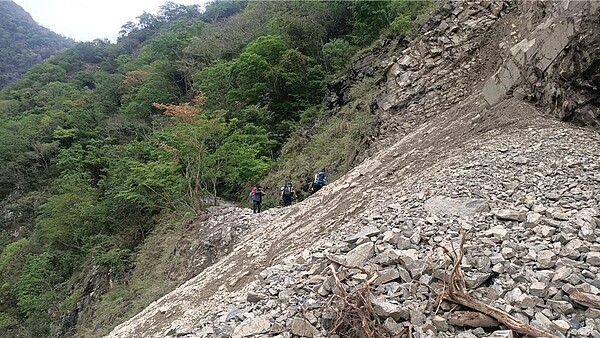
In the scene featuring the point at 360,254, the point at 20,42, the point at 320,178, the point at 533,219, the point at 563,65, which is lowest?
the point at 320,178

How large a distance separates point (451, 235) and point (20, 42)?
4152 inches

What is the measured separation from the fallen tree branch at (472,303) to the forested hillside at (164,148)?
32.5ft

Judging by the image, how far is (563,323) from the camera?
3.06 meters

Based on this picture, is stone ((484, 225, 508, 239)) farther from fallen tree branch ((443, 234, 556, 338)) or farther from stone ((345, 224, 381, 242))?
stone ((345, 224, 381, 242))

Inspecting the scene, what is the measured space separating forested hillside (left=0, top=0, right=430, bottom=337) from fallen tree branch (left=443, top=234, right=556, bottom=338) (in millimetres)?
9921

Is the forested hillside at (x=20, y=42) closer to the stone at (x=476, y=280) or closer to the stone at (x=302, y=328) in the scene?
the stone at (x=302, y=328)

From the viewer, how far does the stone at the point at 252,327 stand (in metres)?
3.97

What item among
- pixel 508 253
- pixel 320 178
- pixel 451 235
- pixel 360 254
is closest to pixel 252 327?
pixel 360 254

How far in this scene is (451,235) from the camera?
4465 mm

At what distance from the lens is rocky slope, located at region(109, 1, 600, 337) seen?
351cm

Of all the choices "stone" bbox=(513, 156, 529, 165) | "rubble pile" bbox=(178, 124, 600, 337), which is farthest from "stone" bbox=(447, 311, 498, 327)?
"stone" bbox=(513, 156, 529, 165)

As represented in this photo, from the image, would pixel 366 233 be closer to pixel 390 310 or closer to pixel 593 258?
pixel 390 310

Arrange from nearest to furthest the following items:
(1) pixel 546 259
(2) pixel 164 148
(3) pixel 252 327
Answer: (1) pixel 546 259, (3) pixel 252 327, (2) pixel 164 148

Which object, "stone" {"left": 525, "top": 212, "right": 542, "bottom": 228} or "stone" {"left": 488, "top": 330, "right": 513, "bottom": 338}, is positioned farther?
"stone" {"left": 525, "top": 212, "right": 542, "bottom": 228}
